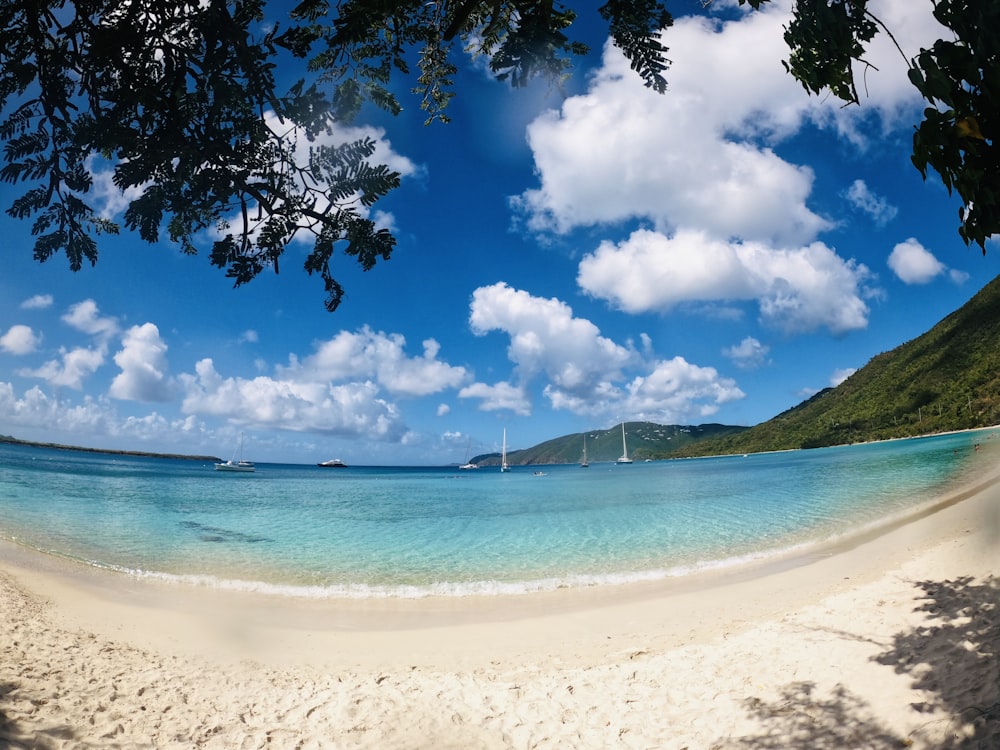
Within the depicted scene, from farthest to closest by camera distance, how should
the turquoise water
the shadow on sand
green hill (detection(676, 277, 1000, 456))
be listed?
1. green hill (detection(676, 277, 1000, 456))
2. the turquoise water
3. the shadow on sand

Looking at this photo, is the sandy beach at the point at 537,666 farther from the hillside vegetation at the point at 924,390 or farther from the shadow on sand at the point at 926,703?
the hillside vegetation at the point at 924,390

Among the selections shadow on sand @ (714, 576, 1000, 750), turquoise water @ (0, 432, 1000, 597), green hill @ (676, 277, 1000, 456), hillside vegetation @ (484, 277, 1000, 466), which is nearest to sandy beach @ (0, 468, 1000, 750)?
shadow on sand @ (714, 576, 1000, 750)

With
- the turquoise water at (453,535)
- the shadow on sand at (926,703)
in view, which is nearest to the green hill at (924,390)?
the turquoise water at (453,535)

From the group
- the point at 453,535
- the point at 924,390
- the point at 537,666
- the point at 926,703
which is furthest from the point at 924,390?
the point at 537,666

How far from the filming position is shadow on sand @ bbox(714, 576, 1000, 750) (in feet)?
12.6

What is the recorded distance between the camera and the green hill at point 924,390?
8481 centimetres

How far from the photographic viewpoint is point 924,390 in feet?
316

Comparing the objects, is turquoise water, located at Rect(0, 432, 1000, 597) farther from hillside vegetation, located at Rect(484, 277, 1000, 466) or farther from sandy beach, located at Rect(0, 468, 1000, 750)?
hillside vegetation, located at Rect(484, 277, 1000, 466)

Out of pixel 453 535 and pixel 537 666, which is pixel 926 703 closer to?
pixel 537 666

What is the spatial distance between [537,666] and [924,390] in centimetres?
12032

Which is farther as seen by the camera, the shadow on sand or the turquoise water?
the turquoise water

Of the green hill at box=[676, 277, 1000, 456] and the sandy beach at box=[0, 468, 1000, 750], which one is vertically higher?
the green hill at box=[676, 277, 1000, 456]

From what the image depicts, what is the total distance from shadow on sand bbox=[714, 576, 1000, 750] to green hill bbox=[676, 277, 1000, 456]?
10432 centimetres

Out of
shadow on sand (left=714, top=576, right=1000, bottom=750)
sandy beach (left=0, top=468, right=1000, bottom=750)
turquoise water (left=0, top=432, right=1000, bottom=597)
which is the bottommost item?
turquoise water (left=0, top=432, right=1000, bottom=597)
